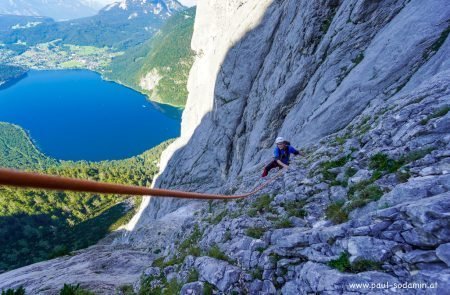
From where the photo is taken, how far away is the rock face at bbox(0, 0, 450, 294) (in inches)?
259

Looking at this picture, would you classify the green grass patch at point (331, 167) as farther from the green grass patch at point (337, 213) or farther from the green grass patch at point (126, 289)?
Answer: the green grass patch at point (126, 289)

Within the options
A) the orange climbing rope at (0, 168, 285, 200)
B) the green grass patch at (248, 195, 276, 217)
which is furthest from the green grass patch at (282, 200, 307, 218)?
the orange climbing rope at (0, 168, 285, 200)

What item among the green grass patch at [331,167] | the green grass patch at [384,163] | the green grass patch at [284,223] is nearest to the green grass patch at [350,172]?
the green grass patch at [331,167]

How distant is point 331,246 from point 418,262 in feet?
7.26

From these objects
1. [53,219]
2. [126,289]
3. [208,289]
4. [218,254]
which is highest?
[53,219]

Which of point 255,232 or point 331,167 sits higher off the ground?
point 331,167

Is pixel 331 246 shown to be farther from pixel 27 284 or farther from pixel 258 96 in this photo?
pixel 258 96

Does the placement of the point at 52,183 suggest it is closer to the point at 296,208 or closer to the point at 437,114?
the point at 296,208

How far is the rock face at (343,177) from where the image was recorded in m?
6.59

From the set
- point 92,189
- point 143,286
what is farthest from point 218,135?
point 92,189

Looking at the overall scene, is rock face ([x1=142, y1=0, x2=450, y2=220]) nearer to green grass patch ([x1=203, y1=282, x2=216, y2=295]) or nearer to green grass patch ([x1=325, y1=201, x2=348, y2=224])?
green grass patch ([x1=325, y1=201, x2=348, y2=224])

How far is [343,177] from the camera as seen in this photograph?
11.7 m

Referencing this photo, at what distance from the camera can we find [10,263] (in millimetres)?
99125

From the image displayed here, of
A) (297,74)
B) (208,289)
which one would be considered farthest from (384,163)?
(297,74)
